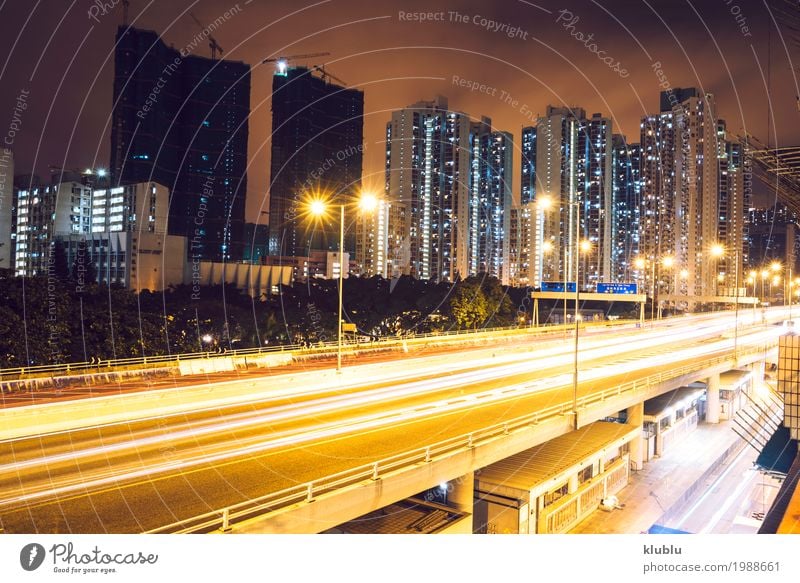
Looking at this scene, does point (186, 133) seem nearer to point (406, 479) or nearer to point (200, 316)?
point (200, 316)

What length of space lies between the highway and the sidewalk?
4.17 metres

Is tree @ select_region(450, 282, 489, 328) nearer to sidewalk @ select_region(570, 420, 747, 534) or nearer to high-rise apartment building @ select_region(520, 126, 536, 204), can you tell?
sidewalk @ select_region(570, 420, 747, 534)

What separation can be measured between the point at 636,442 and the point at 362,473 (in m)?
16.2

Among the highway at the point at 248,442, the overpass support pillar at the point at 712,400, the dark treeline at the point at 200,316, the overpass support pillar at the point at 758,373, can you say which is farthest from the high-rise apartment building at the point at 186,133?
the highway at the point at 248,442

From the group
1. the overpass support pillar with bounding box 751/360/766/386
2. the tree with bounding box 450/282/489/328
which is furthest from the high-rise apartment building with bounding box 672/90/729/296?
the tree with bounding box 450/282/489/328

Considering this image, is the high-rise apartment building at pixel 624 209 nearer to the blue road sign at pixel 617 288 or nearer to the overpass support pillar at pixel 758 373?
the blue road sign at pixel 617 288

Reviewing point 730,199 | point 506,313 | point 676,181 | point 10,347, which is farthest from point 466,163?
point 10,347

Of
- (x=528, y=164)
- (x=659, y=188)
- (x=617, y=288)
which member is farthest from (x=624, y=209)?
(x=617, y=288)

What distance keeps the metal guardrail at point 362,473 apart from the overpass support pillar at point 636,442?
3.80 metres

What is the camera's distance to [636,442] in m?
20.0

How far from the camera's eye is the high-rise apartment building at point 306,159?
120438mm

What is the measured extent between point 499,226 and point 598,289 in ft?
211
